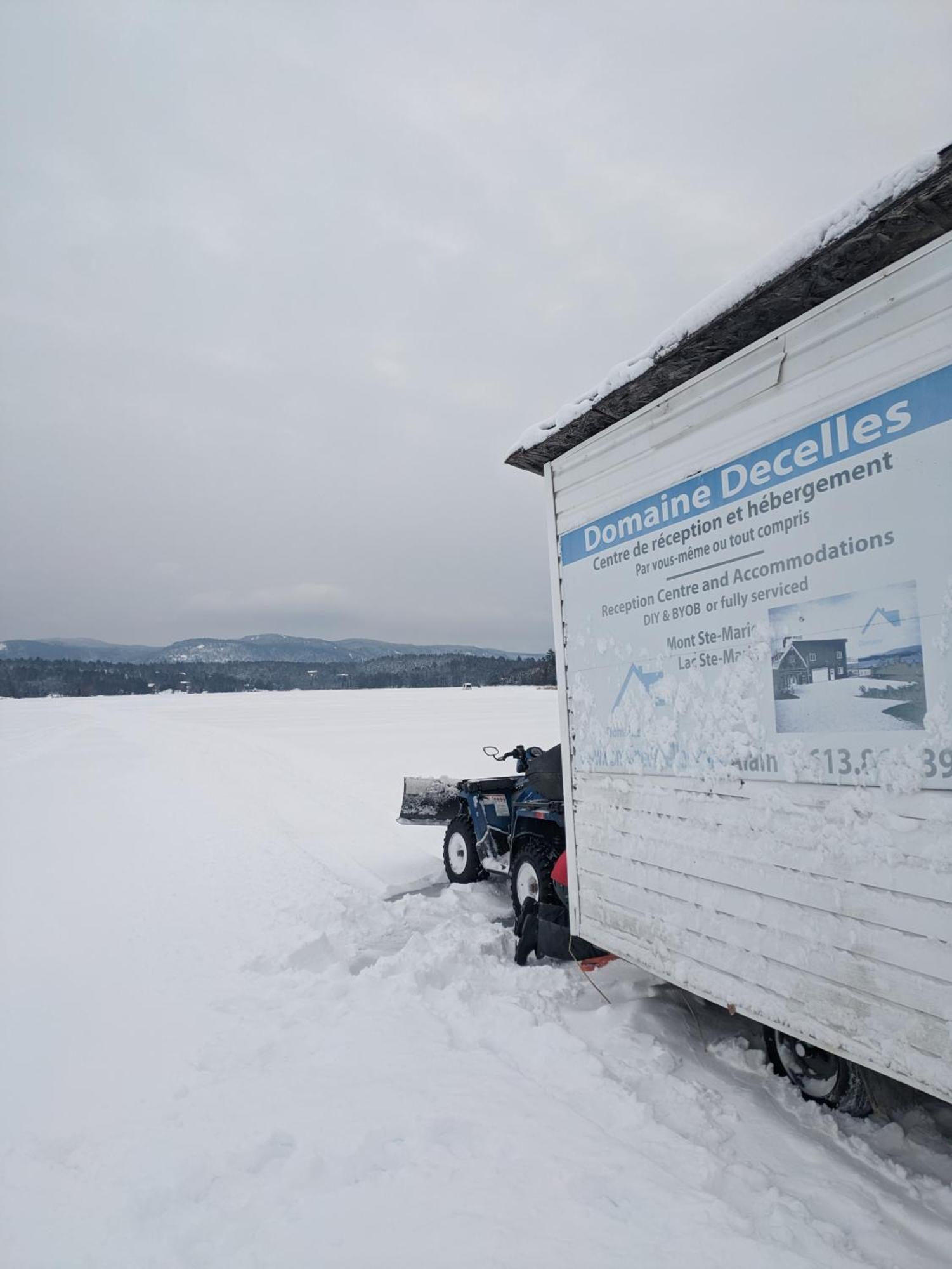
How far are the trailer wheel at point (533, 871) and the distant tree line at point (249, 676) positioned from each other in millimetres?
73064

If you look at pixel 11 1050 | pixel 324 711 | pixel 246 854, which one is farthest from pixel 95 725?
pixel 11 1050

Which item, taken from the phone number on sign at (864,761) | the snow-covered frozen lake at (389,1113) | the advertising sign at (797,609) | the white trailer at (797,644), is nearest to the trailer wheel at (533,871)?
the snow-covered frozen lake at (389,1113)

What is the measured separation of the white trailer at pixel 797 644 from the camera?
238 centimetres

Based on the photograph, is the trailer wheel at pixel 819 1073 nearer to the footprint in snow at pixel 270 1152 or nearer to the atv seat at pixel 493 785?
the footprint in snow at pixel 270 1152

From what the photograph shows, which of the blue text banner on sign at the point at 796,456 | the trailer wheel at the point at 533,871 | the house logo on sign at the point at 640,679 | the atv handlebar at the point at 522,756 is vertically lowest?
the trailer wheel at the point at 533,871

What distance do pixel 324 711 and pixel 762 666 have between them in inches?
1534

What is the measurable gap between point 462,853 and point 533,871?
1.55m

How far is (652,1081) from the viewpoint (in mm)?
3285

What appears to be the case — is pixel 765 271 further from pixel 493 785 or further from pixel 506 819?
pixel 493 785

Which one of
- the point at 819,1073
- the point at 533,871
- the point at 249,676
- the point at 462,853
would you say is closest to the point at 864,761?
the point at 819,1073

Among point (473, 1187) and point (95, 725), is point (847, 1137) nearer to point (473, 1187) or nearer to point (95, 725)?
point (473, 1187)

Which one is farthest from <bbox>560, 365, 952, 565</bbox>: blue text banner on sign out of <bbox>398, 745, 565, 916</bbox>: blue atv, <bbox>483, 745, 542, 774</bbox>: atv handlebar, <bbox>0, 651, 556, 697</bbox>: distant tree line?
<bbox>0, 651, 556, 697</bbox>: distant tree line

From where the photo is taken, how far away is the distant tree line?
98812mm

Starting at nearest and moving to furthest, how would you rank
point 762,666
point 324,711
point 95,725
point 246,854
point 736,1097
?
point 762,666
point 736,1097
point 246,854
point 95,725
point 324,711
